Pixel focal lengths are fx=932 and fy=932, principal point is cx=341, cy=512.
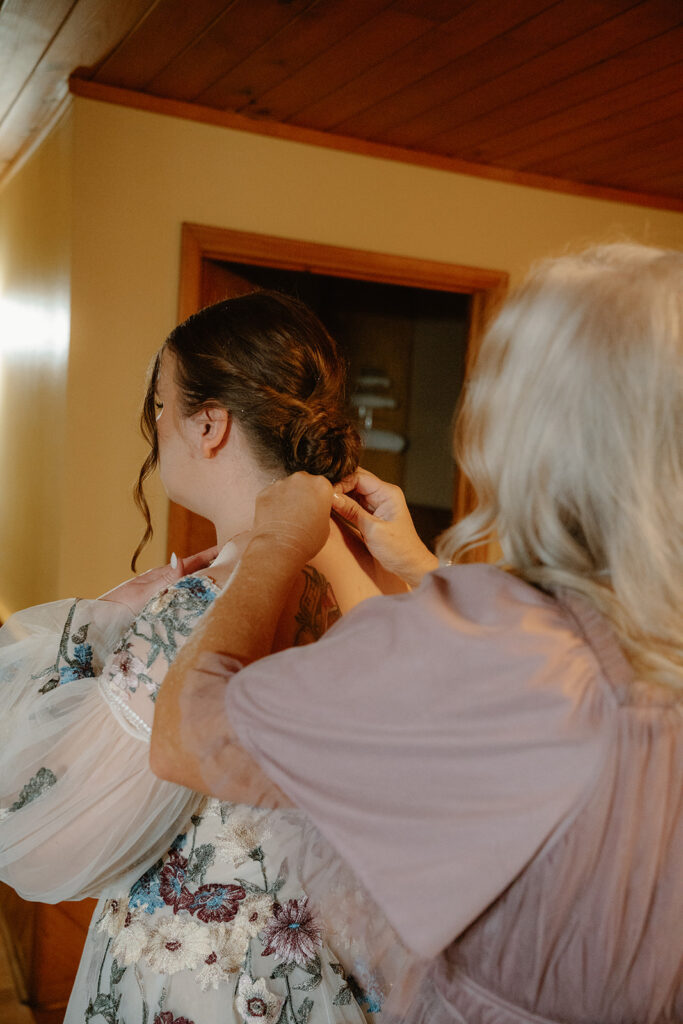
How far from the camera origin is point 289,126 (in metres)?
2.69

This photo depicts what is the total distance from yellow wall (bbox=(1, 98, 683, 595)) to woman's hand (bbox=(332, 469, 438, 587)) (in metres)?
1.45

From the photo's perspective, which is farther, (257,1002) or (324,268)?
(324,268)

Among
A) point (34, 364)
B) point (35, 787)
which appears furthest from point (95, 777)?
point (34, 364)

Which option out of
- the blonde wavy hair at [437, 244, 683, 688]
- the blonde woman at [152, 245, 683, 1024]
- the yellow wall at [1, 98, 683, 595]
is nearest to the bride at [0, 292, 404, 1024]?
the blonde woman at [152, 245, 683, 1024]

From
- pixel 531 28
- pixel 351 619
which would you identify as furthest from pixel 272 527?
pixel 531 28

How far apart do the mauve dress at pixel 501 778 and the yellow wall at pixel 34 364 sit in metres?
2.05

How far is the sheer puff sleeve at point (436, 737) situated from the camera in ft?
2.09

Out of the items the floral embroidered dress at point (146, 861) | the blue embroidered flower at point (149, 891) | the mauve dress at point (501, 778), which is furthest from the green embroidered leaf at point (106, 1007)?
the mauve dress at point (501, 778)

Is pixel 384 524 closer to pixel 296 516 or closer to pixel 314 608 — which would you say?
pixel 314 608

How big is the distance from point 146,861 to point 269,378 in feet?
1.97

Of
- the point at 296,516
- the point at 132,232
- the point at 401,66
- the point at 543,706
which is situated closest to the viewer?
the point at 543,706

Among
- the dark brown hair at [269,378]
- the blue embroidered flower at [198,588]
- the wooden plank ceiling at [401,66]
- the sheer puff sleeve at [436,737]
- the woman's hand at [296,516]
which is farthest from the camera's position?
the wooden plank ceiling at [401,66]

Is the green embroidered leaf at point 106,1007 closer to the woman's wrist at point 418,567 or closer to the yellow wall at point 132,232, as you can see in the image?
the woman's wrist at point 418,567

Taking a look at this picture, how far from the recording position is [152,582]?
128 cm
